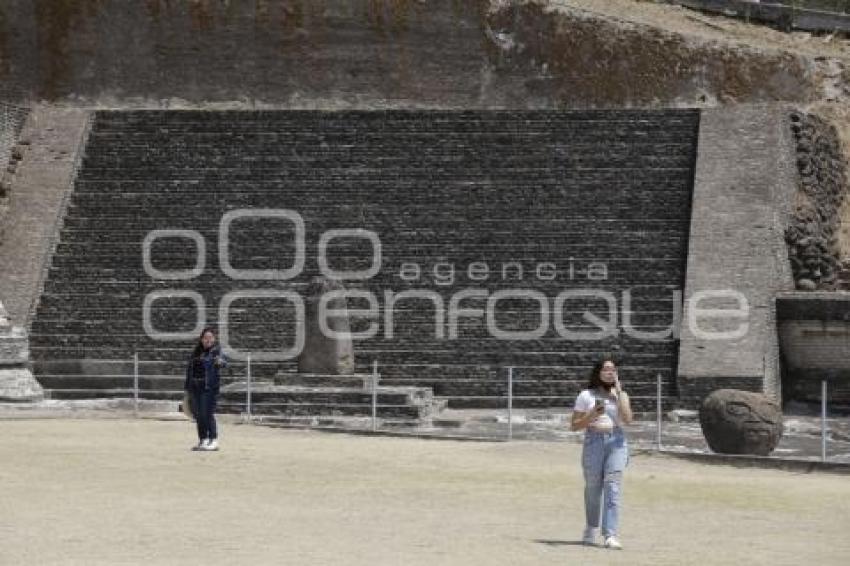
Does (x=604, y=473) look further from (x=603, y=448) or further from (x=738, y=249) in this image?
(x=738, y=249)

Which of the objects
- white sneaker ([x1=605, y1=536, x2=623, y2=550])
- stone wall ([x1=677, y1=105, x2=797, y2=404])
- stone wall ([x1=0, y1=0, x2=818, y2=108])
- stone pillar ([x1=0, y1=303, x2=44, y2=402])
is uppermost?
stone wall ([x1=0, y1=0, x2=818, y2=108])

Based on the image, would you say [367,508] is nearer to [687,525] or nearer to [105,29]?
[687,525]

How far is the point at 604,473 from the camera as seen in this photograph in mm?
15133

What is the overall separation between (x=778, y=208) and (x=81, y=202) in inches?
422

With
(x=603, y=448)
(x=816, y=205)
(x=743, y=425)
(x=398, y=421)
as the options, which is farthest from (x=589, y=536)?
(x=816, y=205)

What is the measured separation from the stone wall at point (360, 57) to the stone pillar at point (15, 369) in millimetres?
11683

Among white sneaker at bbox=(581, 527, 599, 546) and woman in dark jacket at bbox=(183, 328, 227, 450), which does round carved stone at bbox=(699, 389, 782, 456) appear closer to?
woman in dark jacket at bbox=(183, 328, 227, 450)

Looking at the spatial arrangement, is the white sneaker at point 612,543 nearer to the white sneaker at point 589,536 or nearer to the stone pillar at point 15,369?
the white sneaker at point 589,536

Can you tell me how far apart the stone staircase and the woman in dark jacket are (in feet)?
21.7

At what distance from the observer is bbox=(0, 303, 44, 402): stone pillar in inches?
1084

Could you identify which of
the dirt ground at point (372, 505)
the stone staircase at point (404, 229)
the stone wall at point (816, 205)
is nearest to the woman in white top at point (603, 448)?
the dirt ground at point (372, 505)

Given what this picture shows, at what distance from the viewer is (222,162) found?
35.2 meters

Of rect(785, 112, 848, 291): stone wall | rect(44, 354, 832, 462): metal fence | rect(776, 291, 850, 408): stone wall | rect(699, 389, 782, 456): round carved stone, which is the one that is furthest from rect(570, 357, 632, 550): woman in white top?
rect(785, 112, 848, 291): stone wall

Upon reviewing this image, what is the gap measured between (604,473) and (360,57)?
25.3 meters
